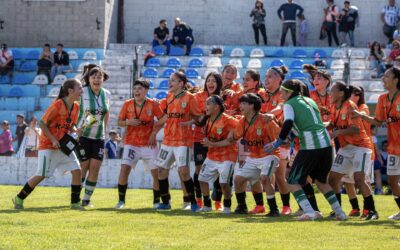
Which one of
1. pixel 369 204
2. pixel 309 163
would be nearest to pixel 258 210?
pixel 369 204

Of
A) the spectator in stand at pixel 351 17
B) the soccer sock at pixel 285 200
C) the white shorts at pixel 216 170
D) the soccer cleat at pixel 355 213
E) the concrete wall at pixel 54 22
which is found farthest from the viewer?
the concrete wall at pixel 54 22

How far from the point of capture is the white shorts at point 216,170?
15086 millimetres

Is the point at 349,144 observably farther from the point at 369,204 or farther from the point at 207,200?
the point at 207,200

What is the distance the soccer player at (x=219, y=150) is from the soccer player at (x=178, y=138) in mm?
321

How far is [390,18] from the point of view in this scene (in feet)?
110

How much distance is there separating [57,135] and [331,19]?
19.7 m

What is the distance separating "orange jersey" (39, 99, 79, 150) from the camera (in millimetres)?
15273

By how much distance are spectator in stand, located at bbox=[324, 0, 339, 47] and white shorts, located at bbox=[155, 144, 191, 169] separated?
1889 cm

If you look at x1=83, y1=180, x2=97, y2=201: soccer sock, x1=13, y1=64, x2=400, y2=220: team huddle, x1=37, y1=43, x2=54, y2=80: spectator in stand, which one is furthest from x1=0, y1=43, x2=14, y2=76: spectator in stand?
x1=83, y1=180, x2=97, y2=201: soccer sock

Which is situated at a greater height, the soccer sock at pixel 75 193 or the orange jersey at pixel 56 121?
the orange jersey at pixel 56 121

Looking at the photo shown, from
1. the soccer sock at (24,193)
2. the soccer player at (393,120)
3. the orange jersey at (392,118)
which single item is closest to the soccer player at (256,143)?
the soccer player at (393,120)

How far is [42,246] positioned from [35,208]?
551cm

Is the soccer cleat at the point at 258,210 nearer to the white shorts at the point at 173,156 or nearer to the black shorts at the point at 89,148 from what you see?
the white shorts at the point at 173,156

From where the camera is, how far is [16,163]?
25.4m
